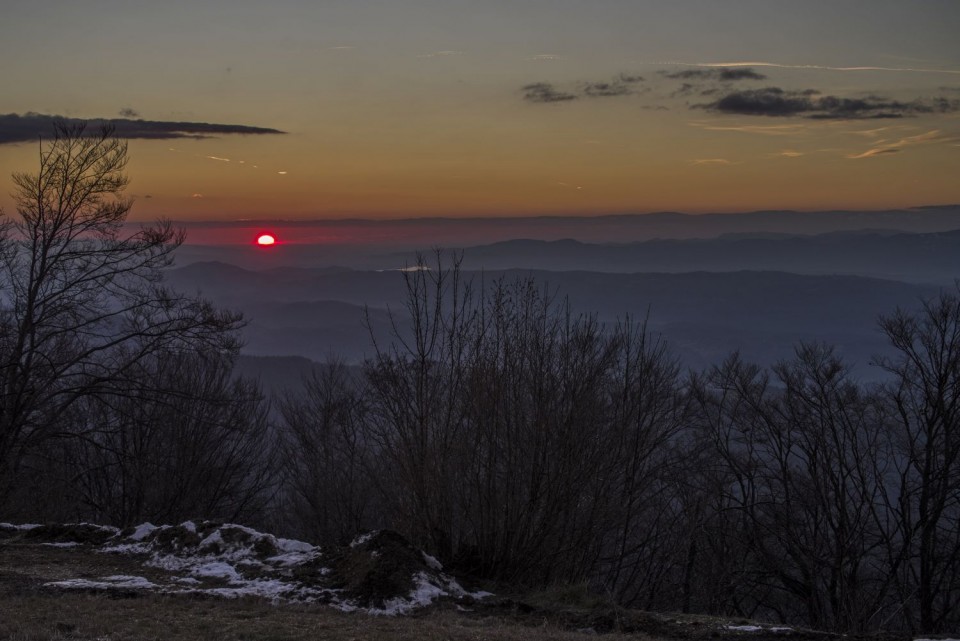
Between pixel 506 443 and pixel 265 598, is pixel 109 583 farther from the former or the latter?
pixel 506 443

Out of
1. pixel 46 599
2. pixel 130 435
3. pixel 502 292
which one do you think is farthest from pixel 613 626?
pixel 130 435

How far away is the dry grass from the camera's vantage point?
7.62 m

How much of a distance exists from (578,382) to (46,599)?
8.61 metres

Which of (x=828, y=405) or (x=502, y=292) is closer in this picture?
(x=502, y=292)

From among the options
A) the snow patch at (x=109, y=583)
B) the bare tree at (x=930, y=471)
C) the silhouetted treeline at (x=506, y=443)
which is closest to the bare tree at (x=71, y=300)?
the silhouetted treeline at (x=506, y=443)

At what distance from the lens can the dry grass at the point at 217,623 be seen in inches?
300

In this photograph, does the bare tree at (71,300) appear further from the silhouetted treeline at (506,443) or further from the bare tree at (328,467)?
the bare tree at (328,467)

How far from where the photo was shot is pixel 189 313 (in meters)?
20.3

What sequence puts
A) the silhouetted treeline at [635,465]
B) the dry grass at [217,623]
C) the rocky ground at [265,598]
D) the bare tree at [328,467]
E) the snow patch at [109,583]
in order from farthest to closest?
the bare tree at [328,467] < the silhouetted treeline at [635,465] < the snow patch at [109,583] < the rocky ground at [265,598] < the dry grass at [217,623]

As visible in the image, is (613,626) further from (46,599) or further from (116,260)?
(116,260)

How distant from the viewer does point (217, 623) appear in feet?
27.0

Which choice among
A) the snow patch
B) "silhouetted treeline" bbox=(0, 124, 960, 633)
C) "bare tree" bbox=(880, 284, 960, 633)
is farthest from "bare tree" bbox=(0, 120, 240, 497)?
"bare tree" bbox=(880, 284, 960, 633)

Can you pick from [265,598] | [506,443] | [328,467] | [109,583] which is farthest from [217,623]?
[328,467]

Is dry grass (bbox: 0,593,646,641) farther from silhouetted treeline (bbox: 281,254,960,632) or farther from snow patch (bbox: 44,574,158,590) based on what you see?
silhouetted treeline (bbox: 281,254,960,632)
